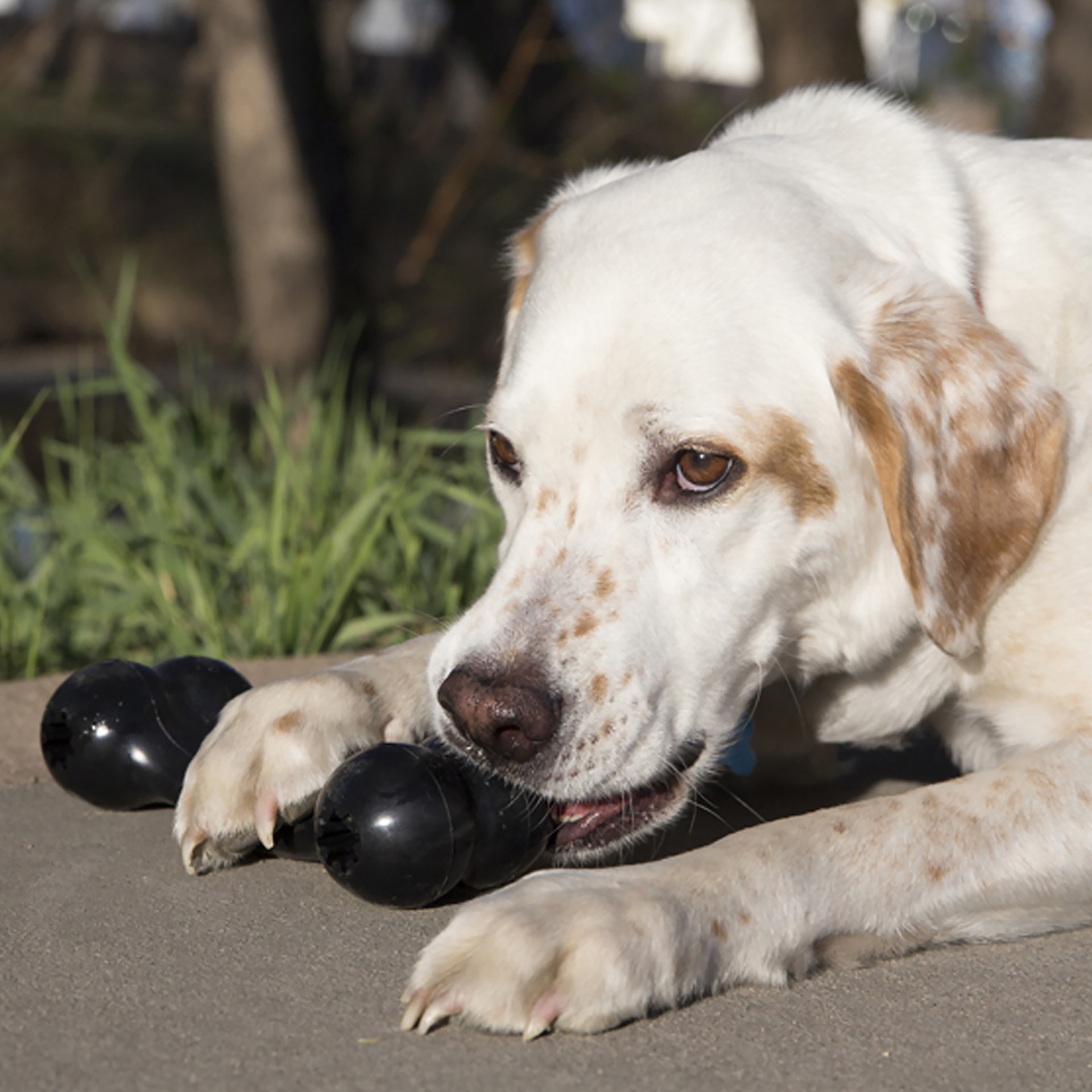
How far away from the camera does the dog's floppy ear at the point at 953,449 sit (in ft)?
7.70

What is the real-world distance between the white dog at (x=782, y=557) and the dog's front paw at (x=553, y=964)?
0.31 feet

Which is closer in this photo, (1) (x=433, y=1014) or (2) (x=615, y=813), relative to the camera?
(1) (x=433, y=1014)

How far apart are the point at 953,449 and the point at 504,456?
2.45ft

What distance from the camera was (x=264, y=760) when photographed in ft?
7.67

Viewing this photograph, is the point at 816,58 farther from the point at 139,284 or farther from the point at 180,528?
the point at 139,284

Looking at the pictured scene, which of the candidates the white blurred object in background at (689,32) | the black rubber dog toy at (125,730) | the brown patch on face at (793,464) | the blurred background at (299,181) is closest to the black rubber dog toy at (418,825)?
the black rubber dog toy at (125,730)

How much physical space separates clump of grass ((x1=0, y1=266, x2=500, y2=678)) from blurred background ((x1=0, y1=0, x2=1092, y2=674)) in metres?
0.02

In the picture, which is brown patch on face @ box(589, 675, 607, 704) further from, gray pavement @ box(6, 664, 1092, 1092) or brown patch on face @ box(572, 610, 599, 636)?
gray pavement @ box(6, 664, 1092, 1092)

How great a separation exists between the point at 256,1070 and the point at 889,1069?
29.6 inches

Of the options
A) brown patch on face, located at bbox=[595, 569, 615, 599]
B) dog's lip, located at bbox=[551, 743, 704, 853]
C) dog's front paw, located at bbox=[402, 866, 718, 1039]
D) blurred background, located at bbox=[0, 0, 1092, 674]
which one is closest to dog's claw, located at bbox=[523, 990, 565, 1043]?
dog's front paw, located at bbox=[402, 866, 718, 1039]

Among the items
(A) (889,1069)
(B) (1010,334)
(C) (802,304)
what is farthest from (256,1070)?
(B) (1010,334)

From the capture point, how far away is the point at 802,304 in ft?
7.83

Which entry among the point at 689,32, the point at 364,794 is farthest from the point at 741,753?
the point at 689,32

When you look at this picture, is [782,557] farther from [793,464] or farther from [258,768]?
[258,768]
